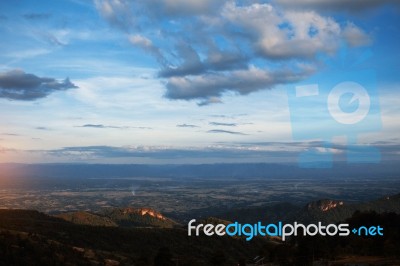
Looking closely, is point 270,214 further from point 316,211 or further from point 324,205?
point 316,211

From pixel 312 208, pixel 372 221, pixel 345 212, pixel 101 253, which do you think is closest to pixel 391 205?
pixel 345 212

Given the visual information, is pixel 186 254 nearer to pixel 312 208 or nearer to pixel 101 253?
pixel 101 253

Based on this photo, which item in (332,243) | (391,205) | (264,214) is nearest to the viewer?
(332,243)

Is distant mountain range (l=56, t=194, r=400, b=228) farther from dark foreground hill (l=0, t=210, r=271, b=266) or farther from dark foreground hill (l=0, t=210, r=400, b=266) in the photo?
dark foreground hill (l=0, t=210, r=400, b=266)

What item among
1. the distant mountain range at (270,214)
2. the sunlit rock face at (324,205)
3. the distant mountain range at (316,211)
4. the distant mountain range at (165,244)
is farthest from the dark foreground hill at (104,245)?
the sunlit rock face at (324,205)

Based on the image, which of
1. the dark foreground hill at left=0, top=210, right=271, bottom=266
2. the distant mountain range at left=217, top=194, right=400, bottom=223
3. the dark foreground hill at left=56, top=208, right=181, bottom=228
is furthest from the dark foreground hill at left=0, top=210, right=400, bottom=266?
the distant mountain range at left=217, top=194, right=400, bottom=223

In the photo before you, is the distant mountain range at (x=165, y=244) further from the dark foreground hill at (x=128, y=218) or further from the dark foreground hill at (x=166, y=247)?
the dark foreground hill at (x=128, y=218)

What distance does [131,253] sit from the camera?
71125mm

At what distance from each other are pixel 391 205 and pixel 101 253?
7643 centimetres

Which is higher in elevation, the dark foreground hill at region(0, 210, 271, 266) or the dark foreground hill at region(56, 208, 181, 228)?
the dark foreground hill at region(0, 210, 271, 266)

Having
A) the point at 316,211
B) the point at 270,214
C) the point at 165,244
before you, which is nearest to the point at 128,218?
the point at 270,214

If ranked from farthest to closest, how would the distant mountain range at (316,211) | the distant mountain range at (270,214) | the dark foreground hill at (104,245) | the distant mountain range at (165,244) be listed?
the distant mountain range at (270,214) < the distant mountain range at (316,211) < the dark foreground hill at (104,245) < the distant mountain range at (165,244)

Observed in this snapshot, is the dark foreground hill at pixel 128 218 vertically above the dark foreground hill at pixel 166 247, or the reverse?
the dark foreground hill at pixel 166 247

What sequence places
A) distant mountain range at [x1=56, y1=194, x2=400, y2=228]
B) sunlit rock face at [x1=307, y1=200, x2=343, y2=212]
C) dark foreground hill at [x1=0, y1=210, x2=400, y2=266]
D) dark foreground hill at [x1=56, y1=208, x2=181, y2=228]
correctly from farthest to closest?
sunlit rock face at [x1=307, y1=200, x2=343, y2=212], dark foreground hill at [x1=56, y1=208, x2=181, y2=228], distant mountain range at [x1=56, y1=194, x2=400, y2=228], dark foreground hill at [x1=0, y1=210, x2=400, y2=266]
